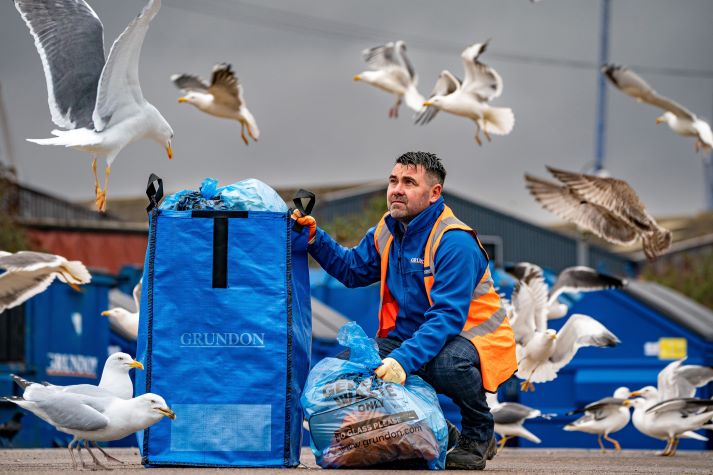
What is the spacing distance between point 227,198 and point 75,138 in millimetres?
2290

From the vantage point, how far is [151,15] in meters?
7.60

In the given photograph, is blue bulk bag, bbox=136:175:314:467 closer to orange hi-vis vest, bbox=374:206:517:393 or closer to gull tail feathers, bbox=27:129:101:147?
orange hi-vis vest, bbox=374:206:517:393

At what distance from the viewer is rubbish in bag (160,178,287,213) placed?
20.0 ft

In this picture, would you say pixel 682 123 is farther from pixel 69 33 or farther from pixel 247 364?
pixel 247 364

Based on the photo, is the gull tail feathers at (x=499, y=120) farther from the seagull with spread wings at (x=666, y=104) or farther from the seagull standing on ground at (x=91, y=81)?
the seagull standing on ground at (x=91, y=81)

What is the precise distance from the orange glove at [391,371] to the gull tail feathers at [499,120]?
21.9ft

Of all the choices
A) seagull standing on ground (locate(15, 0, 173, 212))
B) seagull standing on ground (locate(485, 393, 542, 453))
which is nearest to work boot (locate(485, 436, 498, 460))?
seagull standing on ground (locate(15, 0, 173, 212))

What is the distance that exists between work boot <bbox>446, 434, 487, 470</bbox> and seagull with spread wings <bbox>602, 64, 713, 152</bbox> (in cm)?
614

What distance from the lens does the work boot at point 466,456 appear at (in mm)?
6043

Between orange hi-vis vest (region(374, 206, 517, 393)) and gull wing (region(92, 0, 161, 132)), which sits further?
gull wing (region(92, 0, 161, 132))

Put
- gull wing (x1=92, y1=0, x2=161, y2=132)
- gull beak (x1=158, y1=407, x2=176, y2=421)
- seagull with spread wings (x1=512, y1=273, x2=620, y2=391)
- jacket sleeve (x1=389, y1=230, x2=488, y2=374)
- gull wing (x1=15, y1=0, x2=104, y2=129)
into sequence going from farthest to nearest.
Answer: seagull with spread wings (x1=512, y1=273, x2=620, y2=391) < gull wing (x1=15, y1=0, x2=104, y2=129) < gull wing (x1=92, y1=0, x2=161, y2=132) < jacket sleeve (x1=389, y1=230, x2=488, y2=374) < gull beak (x1=158, y1=407, x2=176, y2=421)

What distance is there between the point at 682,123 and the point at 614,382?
Answer: 104 inches

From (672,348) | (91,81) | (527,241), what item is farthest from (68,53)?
(527,241)

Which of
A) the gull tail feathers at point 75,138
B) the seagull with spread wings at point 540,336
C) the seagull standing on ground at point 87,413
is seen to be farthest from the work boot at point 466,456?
the seagull with spread wings at point 540,336
